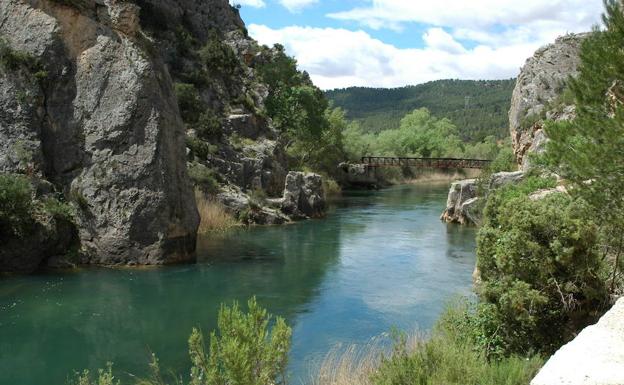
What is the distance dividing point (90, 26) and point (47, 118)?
4.13 metres

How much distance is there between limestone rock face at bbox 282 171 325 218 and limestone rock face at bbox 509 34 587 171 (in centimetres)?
1356

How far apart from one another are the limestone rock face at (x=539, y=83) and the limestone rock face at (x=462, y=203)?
11.7ft

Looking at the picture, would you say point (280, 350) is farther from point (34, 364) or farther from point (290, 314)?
point (290, 314)

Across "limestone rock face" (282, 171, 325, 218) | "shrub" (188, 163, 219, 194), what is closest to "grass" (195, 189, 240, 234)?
"shrub" (188, 163, 219, 194)

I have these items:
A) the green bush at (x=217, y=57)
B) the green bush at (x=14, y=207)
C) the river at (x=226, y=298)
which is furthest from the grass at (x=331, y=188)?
the green bush at (x=14, y=207)

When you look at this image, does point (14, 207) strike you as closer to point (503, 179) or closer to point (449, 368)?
point (449, 368)

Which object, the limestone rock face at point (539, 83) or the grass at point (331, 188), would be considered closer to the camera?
the limestone rock face at point (539, 83)

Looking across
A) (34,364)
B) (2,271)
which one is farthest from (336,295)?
(2,271)

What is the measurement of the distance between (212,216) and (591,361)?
98.3 feet

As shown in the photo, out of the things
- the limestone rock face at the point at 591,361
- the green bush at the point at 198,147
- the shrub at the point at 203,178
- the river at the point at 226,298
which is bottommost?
the river at the point at 226,298

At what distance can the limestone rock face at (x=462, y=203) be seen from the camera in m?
39.5

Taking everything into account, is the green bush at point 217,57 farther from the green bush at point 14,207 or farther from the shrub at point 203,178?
the green bush at point 14,207

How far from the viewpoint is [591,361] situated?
625 centimetres

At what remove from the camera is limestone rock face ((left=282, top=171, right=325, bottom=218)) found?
137 feet
